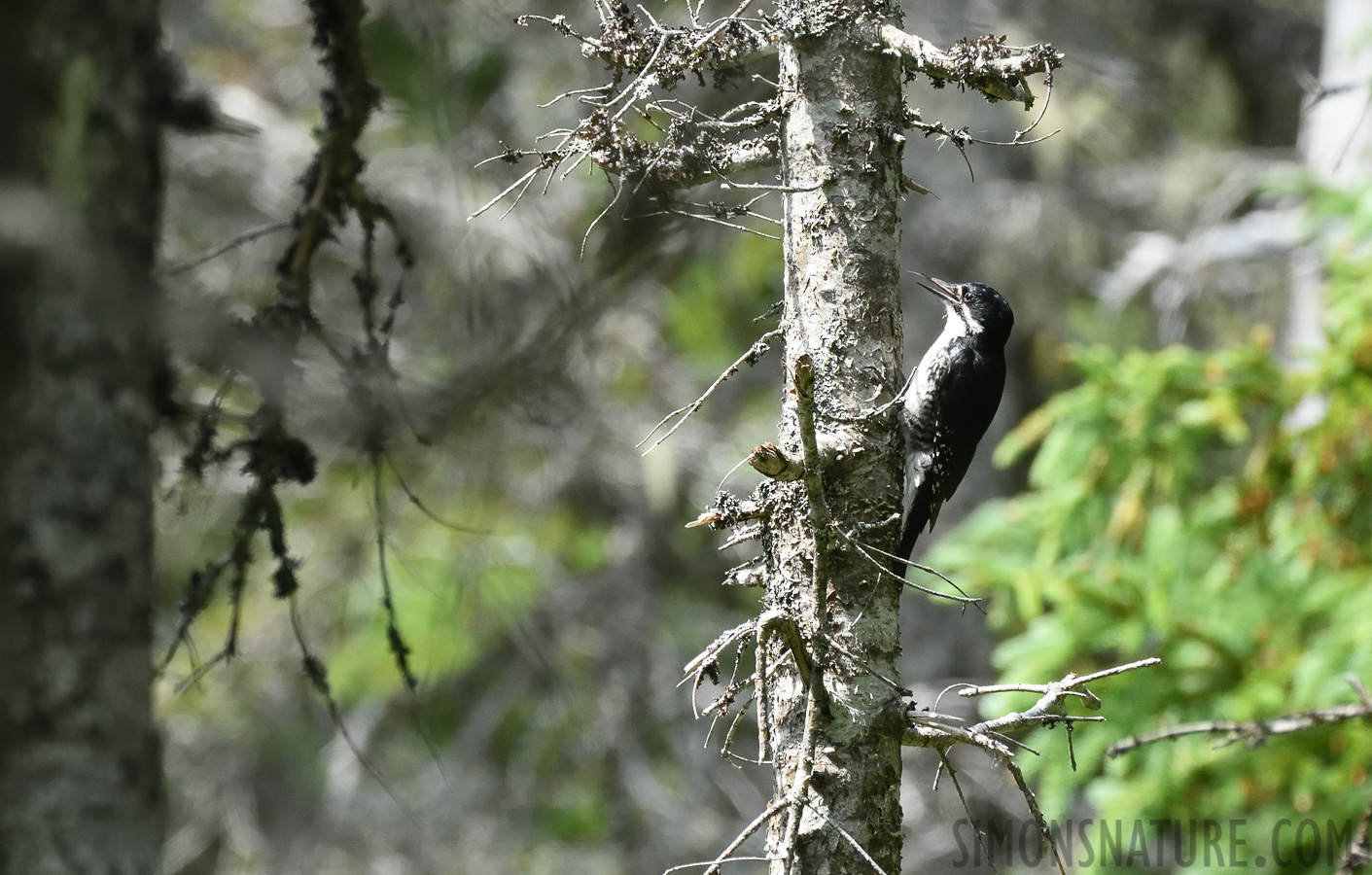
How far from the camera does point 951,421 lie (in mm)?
3834

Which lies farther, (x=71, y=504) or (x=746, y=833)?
(x=746, y=833)

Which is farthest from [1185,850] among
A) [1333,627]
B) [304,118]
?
[304,118]

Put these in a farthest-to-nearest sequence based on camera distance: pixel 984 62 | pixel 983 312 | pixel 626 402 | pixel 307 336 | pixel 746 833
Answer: pixel 626 402
pixel 983 312
pixel 307 336
pixel 984 62
pixel 746 833

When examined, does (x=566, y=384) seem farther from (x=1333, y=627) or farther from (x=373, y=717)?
(x=373, y=717)

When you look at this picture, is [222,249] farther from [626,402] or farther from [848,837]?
[626,402]

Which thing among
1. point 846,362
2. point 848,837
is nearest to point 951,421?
point 846,362

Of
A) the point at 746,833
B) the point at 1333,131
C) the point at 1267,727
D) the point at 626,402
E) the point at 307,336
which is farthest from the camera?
the point at 626,402

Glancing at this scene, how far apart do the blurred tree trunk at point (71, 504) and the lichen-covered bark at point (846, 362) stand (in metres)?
1.24

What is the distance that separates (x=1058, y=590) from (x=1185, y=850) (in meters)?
1.34

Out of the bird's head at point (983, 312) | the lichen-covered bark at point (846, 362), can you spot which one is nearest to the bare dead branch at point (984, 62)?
the lichen-covered bark at point (846, 362)

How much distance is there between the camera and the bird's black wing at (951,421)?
3.69 meters

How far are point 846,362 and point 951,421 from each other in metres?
1.21

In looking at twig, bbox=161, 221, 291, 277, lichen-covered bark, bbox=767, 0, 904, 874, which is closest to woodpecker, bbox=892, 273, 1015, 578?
lichen-covered bark, bbox=767, 0, 904, 874

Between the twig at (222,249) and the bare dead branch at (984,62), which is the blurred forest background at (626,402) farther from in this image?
the twig at (222,249)
